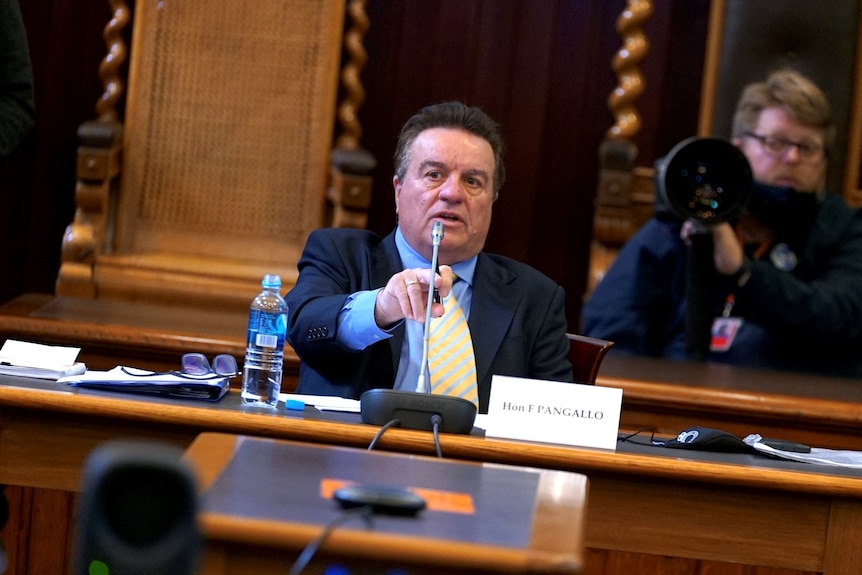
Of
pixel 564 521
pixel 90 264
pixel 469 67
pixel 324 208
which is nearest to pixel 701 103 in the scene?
pixel 469 67

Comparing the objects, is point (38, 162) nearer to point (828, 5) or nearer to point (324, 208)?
point (324, 208)

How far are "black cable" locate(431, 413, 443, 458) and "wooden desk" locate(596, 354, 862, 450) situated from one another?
104cm

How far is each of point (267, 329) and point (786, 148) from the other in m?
1.81

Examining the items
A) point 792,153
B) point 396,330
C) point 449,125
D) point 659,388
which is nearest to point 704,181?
point 792,153

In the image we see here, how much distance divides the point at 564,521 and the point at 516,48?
311 centimetres

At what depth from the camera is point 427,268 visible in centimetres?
213

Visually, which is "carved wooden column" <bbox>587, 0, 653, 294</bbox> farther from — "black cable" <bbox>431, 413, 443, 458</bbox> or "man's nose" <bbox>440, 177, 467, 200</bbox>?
"black cable" <bbox>431, 413, 443, 458</bbox>

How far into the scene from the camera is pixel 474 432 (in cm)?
171

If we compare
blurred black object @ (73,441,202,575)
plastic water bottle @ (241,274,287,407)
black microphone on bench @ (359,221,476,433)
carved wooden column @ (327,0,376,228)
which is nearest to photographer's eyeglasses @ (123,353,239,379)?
plastic water bottle @ (241,274,287,407)

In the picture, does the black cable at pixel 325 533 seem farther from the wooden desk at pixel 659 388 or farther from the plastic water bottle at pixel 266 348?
the wooden desk at pixel 659 388

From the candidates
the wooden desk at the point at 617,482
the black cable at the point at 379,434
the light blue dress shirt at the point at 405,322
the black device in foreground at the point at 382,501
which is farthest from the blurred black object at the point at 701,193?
the black device in foreground at the point at 382,501

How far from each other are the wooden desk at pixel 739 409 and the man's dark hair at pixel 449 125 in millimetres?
626

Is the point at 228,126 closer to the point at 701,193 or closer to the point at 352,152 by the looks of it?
the point at 352,152

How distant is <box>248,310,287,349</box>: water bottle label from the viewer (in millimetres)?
1874
